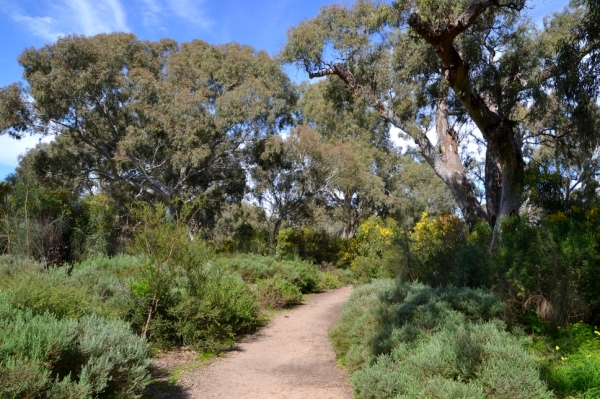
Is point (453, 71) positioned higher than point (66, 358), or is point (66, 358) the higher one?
point (453, 71)

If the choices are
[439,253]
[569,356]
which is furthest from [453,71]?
[569,356]

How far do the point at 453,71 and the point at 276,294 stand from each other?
22.7 feet

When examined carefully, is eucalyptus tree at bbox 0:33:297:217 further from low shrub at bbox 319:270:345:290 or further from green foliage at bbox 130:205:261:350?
green foliage at bbox 130:205:261:350

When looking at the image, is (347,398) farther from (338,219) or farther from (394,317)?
(338,219)

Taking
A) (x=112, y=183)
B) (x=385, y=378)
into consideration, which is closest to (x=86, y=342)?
(x=385, y=378)

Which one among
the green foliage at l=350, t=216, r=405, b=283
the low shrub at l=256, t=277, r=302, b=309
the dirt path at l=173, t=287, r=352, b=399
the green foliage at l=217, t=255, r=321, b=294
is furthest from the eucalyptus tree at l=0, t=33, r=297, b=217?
the dirt path at l=173, t=287, r=352, b=399

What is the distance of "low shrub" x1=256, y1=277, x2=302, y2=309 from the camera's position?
479 inches

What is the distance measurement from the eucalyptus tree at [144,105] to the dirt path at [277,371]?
12136 mm

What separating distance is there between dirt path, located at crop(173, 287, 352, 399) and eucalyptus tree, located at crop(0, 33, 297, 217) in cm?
1214

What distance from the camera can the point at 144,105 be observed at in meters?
20.6

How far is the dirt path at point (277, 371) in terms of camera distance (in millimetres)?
5750

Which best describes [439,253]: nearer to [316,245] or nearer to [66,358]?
[66,358]

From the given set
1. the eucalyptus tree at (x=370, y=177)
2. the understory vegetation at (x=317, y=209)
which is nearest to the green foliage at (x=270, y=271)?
the understory vegetation at (x=317, y=209)

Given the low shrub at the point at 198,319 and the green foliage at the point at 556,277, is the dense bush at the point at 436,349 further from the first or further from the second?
the low shrub at the point at 198,319
